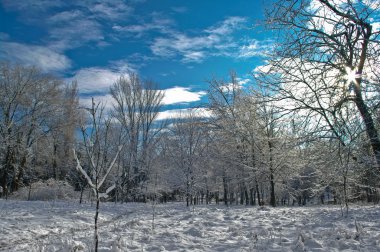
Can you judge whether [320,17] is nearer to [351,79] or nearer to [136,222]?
[351,79]

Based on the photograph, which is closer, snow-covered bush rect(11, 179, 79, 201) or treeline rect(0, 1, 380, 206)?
treeline rect(0, 1, 380, 206)

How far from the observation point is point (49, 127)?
1147 inches

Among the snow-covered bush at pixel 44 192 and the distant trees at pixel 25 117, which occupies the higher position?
the distant trees at pixel 25 117

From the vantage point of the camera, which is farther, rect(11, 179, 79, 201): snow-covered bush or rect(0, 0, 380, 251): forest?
rect(11, 179, 79, 201): snow-covered bush

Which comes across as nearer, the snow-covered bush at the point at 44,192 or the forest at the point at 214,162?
the forest at the point at 214,162

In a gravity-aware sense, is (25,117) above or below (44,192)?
above

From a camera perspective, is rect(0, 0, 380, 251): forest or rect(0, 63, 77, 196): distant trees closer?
rect(0, 0, 380, 251): forest

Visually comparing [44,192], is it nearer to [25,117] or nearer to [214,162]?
[25,117]

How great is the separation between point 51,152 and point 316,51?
29.9 meters

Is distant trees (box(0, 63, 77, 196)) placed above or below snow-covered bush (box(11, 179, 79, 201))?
above

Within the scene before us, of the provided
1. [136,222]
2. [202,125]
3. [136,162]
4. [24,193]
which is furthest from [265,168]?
[24,193]

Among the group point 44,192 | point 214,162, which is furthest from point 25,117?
point 214,162

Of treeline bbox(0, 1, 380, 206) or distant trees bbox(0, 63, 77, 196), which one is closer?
treeline bbox(0, 1, 380, 206)

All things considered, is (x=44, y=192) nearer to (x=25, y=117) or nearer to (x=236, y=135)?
(x=25, y=117)
